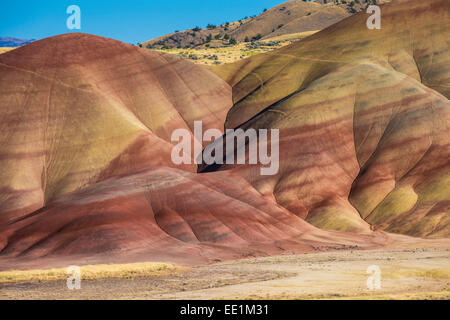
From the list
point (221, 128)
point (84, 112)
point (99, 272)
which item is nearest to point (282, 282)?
point (99, 272)

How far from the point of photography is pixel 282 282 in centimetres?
3656

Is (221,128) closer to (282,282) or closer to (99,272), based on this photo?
(99,272)

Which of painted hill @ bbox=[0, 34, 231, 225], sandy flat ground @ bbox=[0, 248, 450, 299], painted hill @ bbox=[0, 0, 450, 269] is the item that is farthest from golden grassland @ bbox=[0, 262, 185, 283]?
painted hill @ bbox=[0, 34, 231, 225]

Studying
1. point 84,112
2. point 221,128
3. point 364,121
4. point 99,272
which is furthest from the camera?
point 221,128

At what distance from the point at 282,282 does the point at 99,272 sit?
1270 cm

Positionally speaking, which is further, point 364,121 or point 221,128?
point 221,128

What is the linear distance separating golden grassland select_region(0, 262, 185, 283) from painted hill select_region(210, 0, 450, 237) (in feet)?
83.0

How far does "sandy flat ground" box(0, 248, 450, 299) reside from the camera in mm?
31844

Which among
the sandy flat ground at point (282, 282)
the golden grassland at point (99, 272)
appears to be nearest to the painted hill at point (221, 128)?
the golden grassland at point (99, 272)

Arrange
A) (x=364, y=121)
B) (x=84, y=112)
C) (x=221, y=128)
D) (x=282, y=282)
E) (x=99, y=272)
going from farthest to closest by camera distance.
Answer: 1. (x=221, y=128)
2. (x=84, y=112)
3. (x=364, y=121)
4. (x=99, y=272)
5. (x=282, y=282)

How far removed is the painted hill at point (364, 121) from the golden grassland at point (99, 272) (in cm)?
2530

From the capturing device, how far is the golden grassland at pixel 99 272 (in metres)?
42.2

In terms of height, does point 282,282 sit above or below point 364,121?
below

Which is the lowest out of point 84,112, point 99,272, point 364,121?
point 99,272
